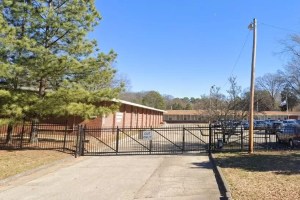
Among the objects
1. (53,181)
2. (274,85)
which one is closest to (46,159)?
(53,181)

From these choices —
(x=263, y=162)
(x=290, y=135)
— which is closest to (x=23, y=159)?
(x=263, y=162)

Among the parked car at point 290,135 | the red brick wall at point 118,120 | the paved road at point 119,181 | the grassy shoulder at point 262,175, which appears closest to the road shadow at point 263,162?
the grassy shoulder at point 262,175

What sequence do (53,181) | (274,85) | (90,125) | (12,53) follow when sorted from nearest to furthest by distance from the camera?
(53,181) → (12,53) → (90,125) → (274,85)

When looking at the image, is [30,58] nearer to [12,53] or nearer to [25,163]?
[12,53]

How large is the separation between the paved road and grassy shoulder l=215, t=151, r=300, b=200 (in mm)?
642

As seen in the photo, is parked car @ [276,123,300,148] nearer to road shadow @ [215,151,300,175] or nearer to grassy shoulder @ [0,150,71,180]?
road shadow @ [215,151,300,175]

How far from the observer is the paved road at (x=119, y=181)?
8867 mm

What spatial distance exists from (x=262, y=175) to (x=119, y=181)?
4614 mm

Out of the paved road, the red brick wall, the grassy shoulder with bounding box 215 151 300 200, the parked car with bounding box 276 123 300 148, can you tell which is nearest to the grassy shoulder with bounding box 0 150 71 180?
the paved road

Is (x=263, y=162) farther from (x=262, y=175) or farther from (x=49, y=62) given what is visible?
(x=49, y=62)

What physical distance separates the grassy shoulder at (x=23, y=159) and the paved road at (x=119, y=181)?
0.60 meters

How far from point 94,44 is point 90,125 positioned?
33.4 ft

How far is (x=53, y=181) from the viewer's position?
1090cm

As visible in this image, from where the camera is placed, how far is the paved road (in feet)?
29.1
